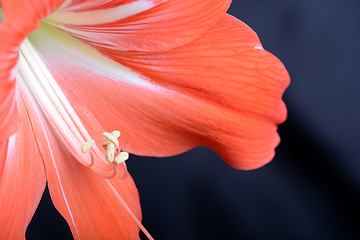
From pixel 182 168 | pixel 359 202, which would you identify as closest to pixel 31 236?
pixel 182 168

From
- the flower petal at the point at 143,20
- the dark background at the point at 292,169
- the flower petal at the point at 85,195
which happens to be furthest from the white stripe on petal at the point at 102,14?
the dark background at the point at 292,169

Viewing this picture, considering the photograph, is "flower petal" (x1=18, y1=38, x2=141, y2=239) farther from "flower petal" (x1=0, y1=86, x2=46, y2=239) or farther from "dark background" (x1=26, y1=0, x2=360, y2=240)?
"dark background" (x1=26, y1=0, x2=360, y2=240)

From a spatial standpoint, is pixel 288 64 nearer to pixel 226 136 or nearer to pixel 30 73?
pixel 226 136

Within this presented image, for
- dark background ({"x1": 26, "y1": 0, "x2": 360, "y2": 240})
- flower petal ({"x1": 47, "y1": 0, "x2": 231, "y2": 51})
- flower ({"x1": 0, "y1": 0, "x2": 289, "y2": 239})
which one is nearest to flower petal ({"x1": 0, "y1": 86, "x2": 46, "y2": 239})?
flower ({"x1": 0, "y1": 0, "x2": 289, "y2": 239})

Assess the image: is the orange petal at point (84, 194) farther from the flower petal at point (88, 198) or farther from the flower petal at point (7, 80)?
the flower petal at point (7, 80)

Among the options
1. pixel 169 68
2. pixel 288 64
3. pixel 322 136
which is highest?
pixel 169 68

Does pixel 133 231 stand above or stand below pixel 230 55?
below

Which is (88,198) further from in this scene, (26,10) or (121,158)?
(26,10)
